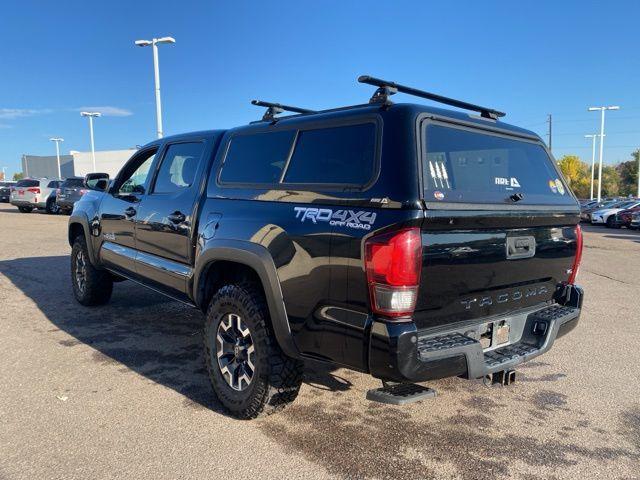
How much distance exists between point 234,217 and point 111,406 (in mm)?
1598

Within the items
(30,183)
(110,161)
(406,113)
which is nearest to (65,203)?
(30,183)

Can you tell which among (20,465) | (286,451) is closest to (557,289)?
(286,451)

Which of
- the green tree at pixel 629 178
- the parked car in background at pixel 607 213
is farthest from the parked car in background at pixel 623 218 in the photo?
the green tree at pixel 629 178

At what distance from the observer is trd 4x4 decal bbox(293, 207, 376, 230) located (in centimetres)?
273

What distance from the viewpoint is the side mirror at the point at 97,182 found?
19.0 ft

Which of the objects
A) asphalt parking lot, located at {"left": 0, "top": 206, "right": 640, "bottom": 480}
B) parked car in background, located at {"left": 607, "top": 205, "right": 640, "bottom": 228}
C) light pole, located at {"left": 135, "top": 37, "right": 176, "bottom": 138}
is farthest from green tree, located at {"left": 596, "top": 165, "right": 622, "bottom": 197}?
asphalt parking lot, located at {"left": 0, "top": 206, "right": 640, "bottom": 480}

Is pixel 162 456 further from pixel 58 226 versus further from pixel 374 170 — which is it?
pixel 58 226

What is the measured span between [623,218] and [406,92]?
25.3 metres

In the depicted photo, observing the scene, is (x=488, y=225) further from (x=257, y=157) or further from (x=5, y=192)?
(x=5, y=192)

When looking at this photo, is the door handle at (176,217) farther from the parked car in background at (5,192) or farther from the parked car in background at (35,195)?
the parked car in background at (5,192)

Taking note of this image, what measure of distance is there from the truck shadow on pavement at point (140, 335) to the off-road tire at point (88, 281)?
0.41 ft

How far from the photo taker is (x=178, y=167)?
4.62 metres

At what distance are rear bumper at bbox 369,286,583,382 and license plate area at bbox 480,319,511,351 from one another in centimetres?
3

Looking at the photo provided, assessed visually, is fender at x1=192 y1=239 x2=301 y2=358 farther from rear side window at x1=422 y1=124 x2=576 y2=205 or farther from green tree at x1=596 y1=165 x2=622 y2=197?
green tree at x1=596 y1=165 x2=622 y2=197
